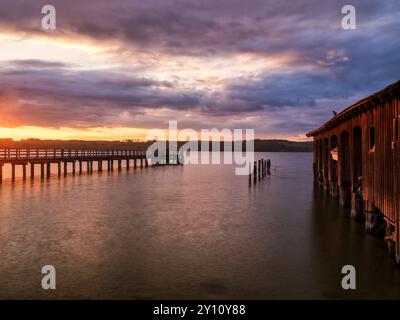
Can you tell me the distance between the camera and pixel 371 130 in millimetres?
15203

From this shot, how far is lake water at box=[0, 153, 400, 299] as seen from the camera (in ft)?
32.5

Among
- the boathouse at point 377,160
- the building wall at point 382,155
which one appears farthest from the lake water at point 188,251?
the building wall at point 382,155

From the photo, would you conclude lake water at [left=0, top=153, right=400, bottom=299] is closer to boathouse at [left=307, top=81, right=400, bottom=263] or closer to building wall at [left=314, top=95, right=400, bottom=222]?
boathouse at [left=307, top=81, right=400, bottom=263]

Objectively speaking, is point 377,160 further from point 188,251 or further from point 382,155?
point 188,251

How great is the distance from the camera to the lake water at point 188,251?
32.5 feet

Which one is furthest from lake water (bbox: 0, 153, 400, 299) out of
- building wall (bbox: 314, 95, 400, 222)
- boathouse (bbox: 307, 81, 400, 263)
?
building wall (bbox: 314, 95, 400, 222)

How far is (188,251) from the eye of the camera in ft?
45.6

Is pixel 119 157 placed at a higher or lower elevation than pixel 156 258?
higher

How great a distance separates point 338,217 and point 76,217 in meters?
13.8

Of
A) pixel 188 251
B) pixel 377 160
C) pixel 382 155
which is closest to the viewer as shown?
pixel 382 155

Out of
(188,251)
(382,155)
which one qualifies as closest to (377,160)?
(382,155)

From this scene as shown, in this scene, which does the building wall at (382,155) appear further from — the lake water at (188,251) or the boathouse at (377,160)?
the lake water at (188,251)
